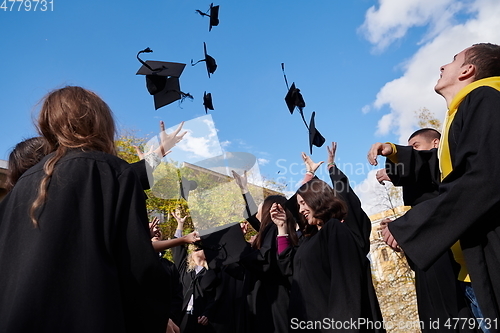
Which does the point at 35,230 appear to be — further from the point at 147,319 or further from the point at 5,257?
the point at 147,319

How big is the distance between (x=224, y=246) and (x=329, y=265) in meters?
1.27

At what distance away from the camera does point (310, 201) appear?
3.64 meters

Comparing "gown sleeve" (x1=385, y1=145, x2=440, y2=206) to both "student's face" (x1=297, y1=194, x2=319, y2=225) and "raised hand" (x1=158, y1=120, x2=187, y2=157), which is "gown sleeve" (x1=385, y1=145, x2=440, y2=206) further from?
"raised hand" (x1=158, y1=120, x2=187, y2=157)

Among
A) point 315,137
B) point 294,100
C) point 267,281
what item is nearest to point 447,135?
point 267,281

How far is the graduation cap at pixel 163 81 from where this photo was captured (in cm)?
423

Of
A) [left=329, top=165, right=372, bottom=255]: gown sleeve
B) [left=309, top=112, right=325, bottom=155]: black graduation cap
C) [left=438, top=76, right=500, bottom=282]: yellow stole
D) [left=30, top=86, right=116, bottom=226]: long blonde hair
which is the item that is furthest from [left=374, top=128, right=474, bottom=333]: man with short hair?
[left=309, top=112, right=325, bottom=155]: black graduation cap

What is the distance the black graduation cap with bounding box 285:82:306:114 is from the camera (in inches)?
207

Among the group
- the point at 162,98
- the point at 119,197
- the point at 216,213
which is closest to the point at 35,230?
the point at 119,197

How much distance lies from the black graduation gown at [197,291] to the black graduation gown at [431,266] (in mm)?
2840

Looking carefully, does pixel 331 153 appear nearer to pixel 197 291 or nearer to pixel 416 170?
pixel 416 170

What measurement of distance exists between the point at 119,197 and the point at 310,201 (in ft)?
7.70

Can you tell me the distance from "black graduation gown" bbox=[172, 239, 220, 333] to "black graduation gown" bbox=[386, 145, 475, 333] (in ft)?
9.32

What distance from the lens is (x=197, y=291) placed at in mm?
5473

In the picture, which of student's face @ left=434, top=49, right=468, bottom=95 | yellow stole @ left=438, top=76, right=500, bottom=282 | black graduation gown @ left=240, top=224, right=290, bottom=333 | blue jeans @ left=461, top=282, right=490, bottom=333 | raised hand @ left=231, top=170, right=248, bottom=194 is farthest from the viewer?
raised hand @ left=231, top=170, right=248, bottom=194
